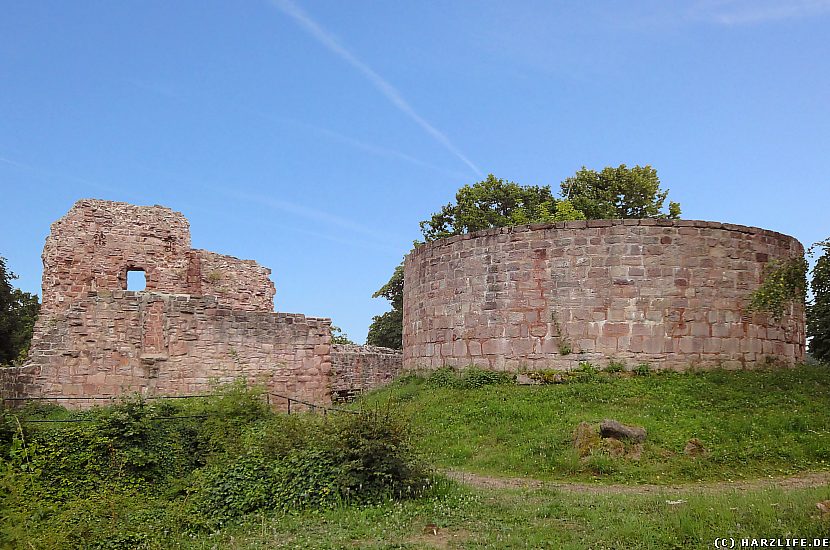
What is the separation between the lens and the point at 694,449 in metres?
11.0

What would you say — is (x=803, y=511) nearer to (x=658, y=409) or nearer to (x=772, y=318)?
(x=658, y=409)

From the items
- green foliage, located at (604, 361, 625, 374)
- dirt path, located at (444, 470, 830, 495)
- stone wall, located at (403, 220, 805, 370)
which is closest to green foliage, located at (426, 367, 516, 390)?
stone wall, located at (403, 220, 805, 370)

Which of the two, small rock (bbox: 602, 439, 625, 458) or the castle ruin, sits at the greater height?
the castle ruin

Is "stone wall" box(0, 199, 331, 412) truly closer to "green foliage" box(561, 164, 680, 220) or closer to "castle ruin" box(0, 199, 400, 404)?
"castle ruin" box(0, 199, 400, 404)

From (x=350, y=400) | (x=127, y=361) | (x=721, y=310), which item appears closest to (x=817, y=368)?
(x=721, y=310)

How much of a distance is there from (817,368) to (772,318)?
4.96ft

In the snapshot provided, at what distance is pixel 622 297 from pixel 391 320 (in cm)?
2292

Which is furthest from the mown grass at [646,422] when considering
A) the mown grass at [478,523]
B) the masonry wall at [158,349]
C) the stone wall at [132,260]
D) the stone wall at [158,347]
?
the stone wall at [132,260]

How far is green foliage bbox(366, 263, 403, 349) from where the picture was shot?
3591 centimetres

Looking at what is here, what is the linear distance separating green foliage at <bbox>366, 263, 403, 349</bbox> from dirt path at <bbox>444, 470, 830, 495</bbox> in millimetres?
25173

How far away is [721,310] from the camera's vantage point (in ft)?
47.2

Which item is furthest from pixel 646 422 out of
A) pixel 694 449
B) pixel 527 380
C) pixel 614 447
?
pixel 527 380

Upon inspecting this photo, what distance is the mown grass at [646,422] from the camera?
A: 10680 millimetres

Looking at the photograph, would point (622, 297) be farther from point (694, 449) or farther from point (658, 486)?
point (658, 486)
